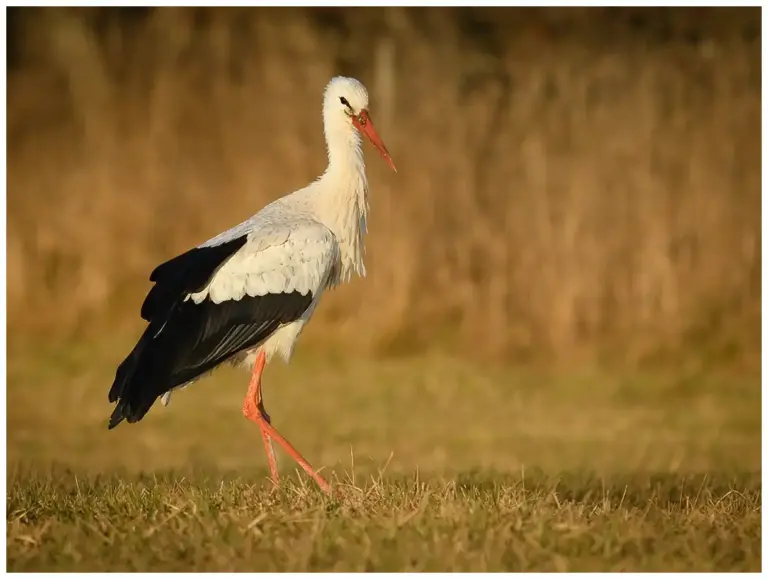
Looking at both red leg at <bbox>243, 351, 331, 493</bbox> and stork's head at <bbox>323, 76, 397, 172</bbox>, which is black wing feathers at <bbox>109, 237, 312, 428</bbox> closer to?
red leg at <bbox>243, 351, 331, 493</bbox>

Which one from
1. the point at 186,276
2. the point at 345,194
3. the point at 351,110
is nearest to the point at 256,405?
the point at 186,276

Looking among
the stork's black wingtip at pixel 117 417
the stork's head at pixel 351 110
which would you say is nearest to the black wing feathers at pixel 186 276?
the stork's black wingtip at pixel 117 417

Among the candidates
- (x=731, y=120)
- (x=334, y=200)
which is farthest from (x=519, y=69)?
(x=334, y=200)

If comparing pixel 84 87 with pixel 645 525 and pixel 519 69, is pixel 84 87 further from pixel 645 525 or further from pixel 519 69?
pixel 645 525

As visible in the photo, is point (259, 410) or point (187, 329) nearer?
point (187, 329)

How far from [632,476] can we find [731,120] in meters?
3.60

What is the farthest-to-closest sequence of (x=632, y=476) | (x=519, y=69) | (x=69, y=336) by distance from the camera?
(x=519, y=69) → (x=69, y=336) → (x=632, y=476)

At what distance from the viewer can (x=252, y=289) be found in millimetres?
5258

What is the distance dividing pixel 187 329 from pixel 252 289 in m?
0.29

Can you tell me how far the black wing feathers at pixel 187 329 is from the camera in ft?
16.6

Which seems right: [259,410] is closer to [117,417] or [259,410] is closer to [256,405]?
[256,405]

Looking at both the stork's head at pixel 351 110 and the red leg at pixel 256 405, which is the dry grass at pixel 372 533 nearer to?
the red leg at pixel 256 405

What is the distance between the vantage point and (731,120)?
9.21 metres

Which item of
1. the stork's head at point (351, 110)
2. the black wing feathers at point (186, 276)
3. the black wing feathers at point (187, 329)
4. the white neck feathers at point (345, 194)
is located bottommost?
the black wing feathers at point (187, 329)
